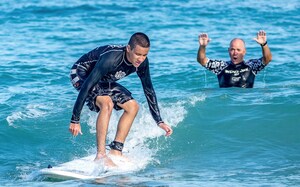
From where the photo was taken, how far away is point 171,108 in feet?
41.8

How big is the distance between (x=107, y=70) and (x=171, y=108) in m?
3.79

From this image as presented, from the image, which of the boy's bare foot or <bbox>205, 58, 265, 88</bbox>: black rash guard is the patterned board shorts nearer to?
the boy's bare foot

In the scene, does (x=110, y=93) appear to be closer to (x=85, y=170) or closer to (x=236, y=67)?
(x=85, y=170)

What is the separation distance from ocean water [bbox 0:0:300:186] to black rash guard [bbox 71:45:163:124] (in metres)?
0.89

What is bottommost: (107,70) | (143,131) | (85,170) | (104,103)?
(143,131)

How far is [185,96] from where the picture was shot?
13.7m

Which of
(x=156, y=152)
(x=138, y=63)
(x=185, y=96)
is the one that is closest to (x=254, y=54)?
(x=185, y=96)

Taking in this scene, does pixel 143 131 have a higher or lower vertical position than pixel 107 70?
lower

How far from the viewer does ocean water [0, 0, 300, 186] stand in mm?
9633

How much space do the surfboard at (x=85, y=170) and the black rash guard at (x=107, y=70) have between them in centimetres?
60

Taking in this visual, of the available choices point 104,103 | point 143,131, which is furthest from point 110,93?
point 143,131

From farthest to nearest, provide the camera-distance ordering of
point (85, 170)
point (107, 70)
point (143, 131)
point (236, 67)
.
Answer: point (236, 67)
point (143, 131)
point (107, 70)
point (85, 170)

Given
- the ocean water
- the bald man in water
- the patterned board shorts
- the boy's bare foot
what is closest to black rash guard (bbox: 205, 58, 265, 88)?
the bald man in water

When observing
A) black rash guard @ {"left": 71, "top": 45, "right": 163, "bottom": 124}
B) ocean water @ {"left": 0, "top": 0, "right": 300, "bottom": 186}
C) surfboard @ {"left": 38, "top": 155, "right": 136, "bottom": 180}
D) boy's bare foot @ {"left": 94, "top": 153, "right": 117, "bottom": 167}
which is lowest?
ocean water @ {"left": 0, "top": 0, "right": 300, "bottom": 186}
